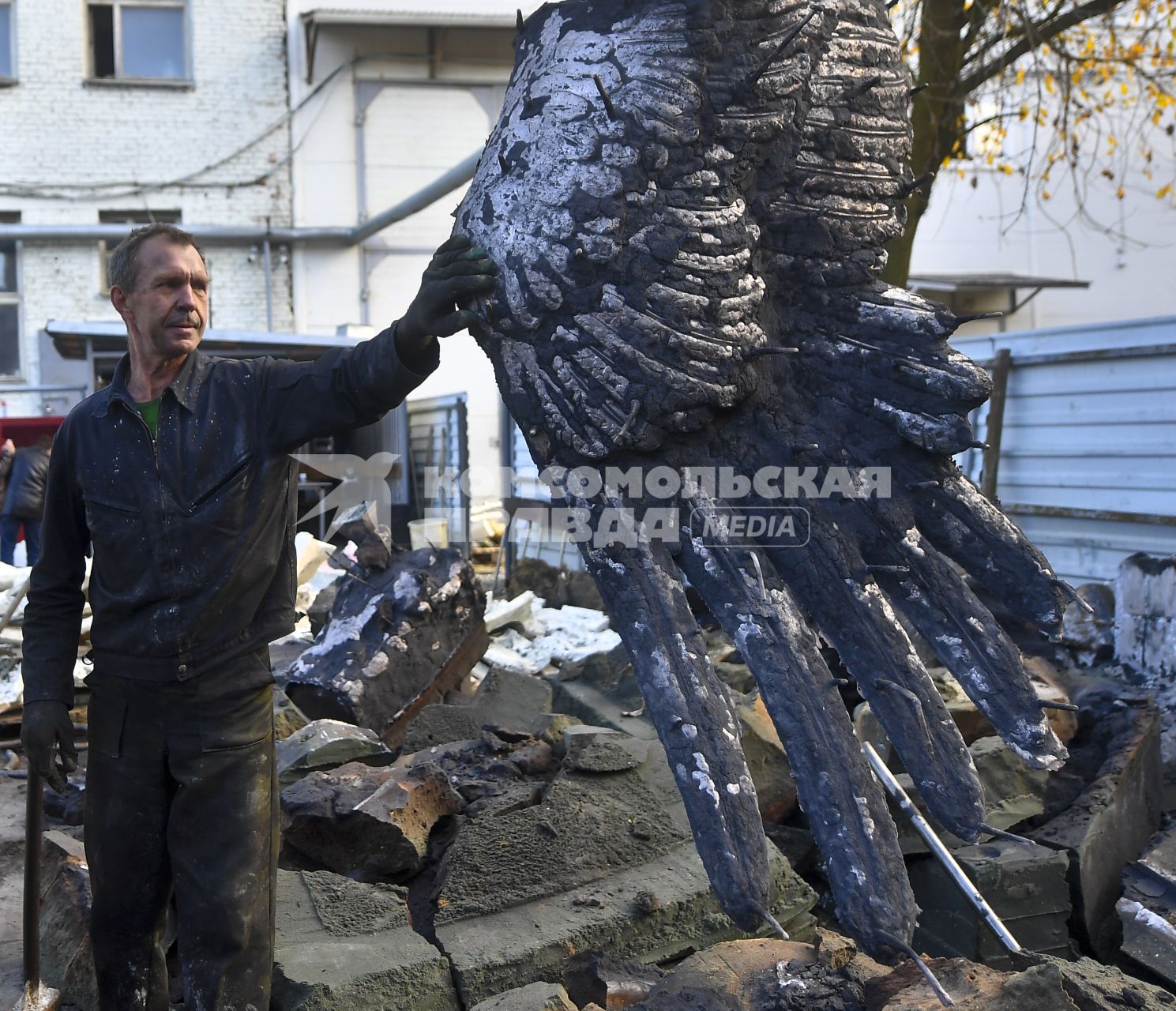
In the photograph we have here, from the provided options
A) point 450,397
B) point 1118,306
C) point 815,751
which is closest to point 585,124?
point 815,751

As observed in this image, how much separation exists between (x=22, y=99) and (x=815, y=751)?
13888 millimetres

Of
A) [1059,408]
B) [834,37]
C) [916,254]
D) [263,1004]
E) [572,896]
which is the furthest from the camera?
[916,254]

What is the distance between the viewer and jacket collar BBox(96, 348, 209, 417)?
257 centimetres

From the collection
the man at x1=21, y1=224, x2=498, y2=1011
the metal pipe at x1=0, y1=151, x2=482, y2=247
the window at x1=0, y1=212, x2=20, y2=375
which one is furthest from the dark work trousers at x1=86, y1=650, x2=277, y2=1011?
the window at x1=0, y1=212, x2=20, y2=375

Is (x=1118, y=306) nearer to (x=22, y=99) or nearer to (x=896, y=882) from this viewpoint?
(x=22, y=99)

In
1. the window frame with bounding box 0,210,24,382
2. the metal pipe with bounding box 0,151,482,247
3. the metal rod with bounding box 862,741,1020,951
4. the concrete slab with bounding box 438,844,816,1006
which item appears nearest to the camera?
the metal rod with bounding box 862,741,1020,951

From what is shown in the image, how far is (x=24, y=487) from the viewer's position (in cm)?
909

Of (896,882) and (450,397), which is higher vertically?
(896,882)

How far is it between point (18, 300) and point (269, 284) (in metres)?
2.84

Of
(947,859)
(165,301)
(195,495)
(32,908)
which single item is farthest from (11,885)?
(947,859)

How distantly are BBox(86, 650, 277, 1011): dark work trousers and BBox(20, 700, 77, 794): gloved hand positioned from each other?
0.10 meters

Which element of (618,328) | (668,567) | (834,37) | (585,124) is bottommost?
(668,567)

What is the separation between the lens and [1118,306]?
16.3 meters

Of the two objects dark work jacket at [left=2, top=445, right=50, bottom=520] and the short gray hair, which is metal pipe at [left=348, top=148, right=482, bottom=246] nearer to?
the short gray hair
